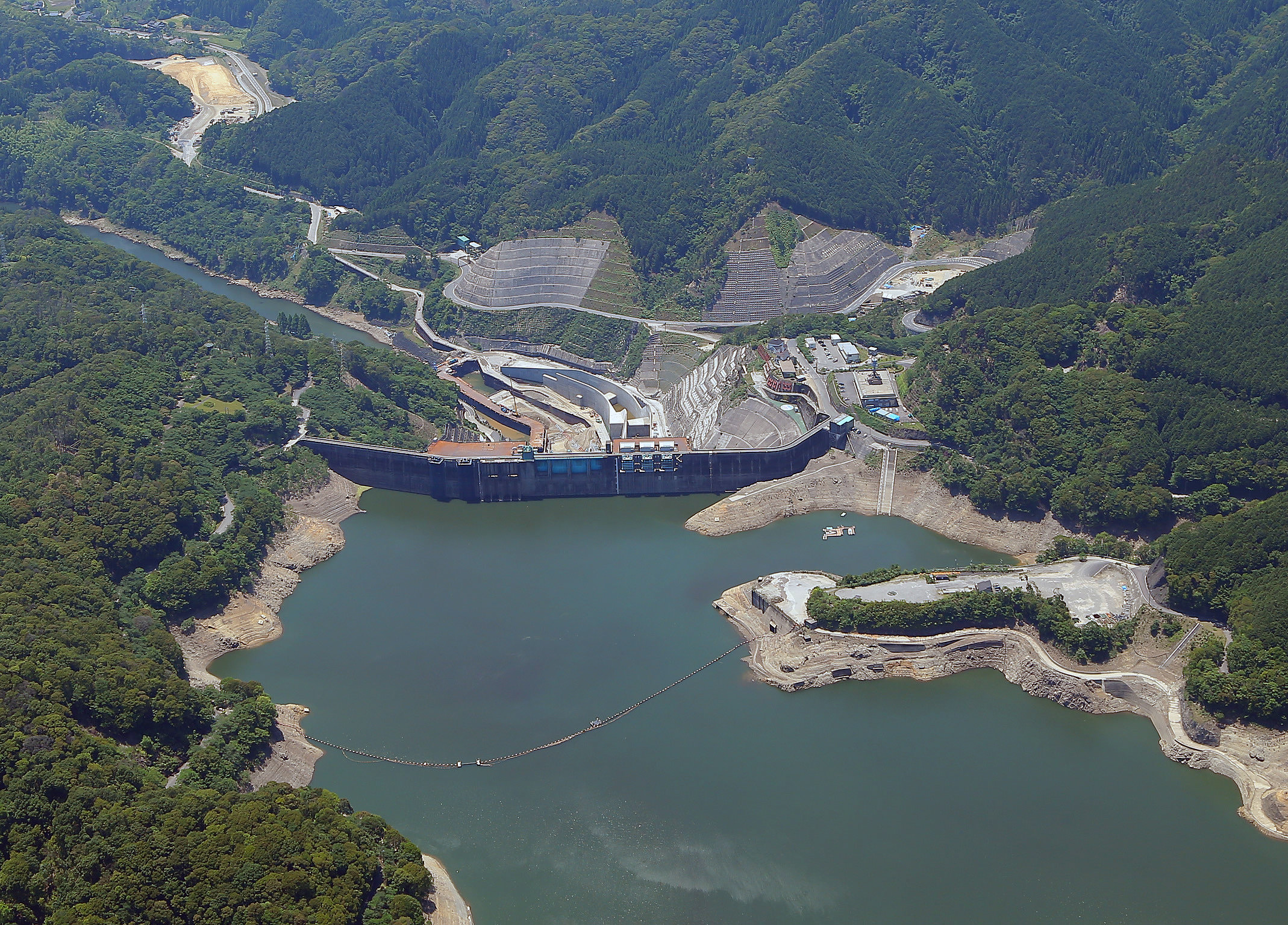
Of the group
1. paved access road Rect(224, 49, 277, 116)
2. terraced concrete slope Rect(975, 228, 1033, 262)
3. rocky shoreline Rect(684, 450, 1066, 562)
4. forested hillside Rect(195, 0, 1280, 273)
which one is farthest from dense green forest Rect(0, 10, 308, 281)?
terraced concrete slope Rect(975, 228, 1033, 262)

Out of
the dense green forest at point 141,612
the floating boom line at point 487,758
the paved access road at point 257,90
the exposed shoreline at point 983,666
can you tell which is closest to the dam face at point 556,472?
the dense green forest at point 141,612

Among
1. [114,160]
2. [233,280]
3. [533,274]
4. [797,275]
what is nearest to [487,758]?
[797,275]

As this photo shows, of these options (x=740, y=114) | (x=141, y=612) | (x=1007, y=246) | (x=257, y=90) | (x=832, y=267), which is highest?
(x=257, y=90)

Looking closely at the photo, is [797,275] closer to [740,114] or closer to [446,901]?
[740,114]

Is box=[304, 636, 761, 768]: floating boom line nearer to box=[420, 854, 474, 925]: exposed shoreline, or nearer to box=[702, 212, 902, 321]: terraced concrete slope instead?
box=[420, 854, 474, 925]: exposed shoreline

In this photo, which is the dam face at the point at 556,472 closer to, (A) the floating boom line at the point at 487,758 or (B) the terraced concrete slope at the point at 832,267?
(A) the floating boom line at the point at 487,758

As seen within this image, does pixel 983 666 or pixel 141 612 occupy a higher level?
pixel 141 612

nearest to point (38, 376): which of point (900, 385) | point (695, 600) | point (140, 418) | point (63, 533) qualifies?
point (140, 418)
